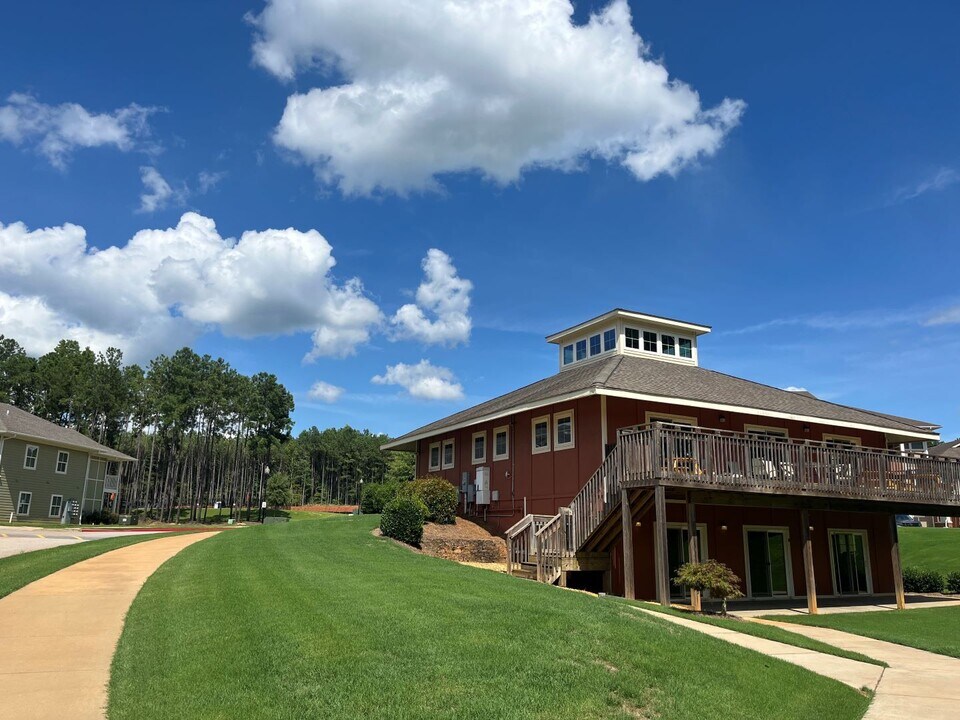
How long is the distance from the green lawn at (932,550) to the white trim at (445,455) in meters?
21.0

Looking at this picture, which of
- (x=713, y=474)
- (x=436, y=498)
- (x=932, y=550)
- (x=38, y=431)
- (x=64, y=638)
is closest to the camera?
(x=64, y=638)

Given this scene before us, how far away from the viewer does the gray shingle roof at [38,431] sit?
39.0 m

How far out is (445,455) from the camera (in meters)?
28.4

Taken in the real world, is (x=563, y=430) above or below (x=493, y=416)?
below

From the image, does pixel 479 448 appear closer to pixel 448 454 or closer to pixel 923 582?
pixel 448 454

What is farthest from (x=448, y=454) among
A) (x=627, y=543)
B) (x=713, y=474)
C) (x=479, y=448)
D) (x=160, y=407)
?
(x=160, y=407)

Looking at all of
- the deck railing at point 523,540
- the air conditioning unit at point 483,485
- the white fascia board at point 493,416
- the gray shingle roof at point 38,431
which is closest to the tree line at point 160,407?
the gray shingle roof at point 38,431

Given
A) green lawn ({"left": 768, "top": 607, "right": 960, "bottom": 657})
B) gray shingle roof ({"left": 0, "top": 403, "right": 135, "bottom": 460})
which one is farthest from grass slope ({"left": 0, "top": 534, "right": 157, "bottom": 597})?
gray shingle roof ({"left": 0, "top": 403, "right": 135, "bottom": 460})

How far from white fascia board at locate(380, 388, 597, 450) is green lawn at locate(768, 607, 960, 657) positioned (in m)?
7.13

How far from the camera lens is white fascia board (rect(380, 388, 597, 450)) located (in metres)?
19.2

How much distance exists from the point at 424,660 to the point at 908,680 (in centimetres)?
668

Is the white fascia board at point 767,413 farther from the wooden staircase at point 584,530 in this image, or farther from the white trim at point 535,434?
the white trim at point 535,434

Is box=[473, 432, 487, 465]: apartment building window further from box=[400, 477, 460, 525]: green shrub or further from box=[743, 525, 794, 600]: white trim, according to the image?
box=[743, 525, 794, 600]: white trim

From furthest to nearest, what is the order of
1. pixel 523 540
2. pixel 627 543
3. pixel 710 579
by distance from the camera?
pixel 523 540, pixel 627 543, pixel 710 579
